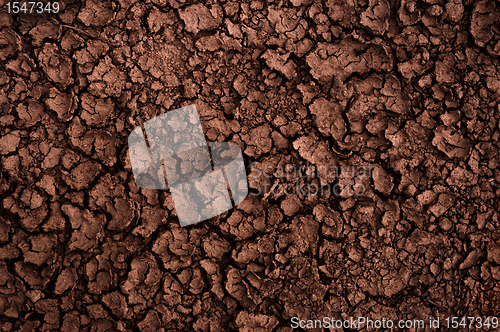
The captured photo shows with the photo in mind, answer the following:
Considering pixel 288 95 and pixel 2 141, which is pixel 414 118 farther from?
pixel 2 141

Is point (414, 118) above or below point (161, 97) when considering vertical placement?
below

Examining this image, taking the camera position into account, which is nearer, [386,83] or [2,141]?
[2,141]

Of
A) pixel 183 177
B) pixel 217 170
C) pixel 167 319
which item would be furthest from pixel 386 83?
pixel 167 319

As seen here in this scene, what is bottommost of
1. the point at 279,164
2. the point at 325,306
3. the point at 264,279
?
the point at 325,306

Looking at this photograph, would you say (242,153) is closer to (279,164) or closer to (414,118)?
(279,164)

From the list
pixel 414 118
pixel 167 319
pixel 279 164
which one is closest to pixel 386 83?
pixel 414 118

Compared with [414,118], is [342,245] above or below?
below
